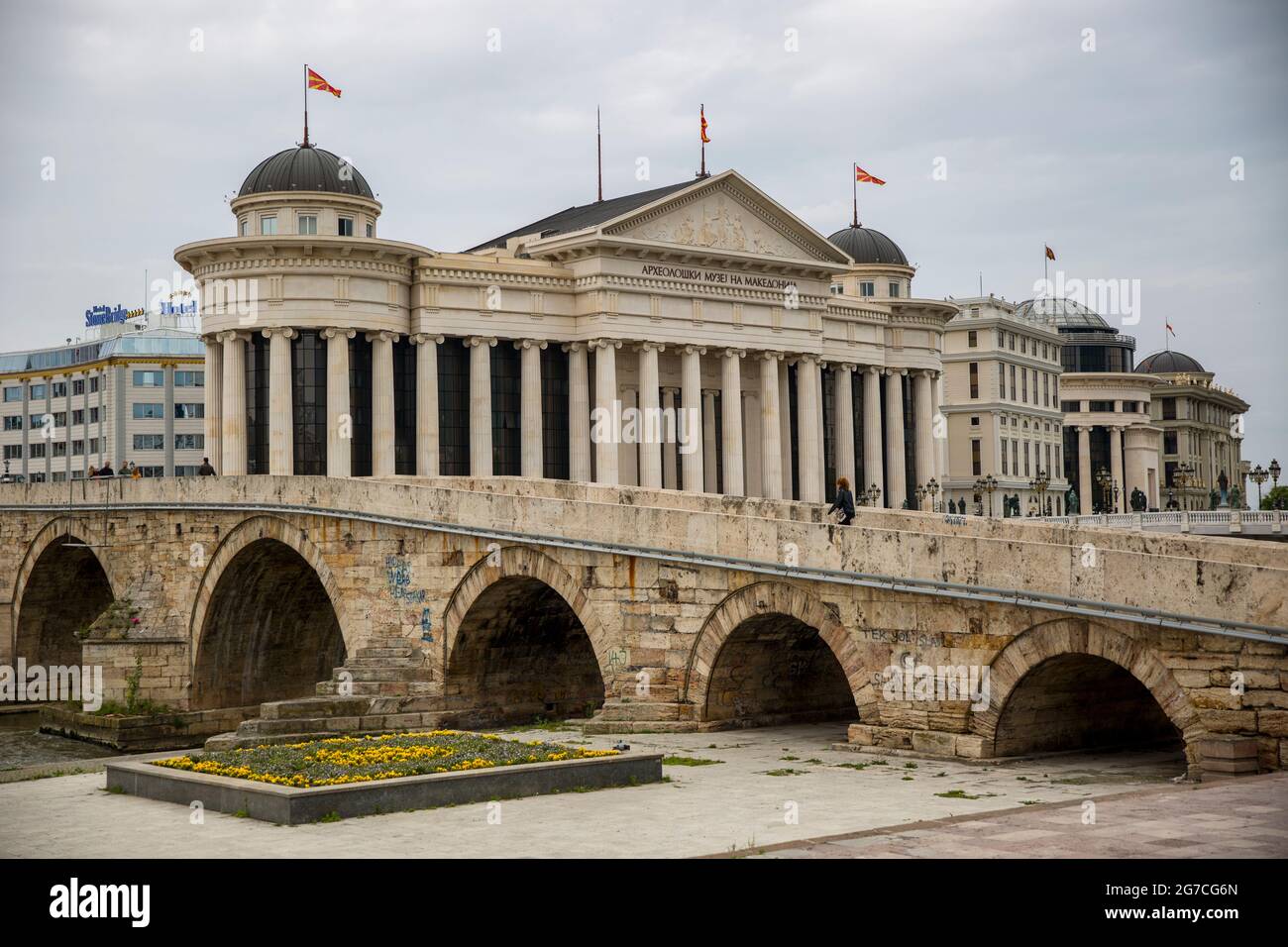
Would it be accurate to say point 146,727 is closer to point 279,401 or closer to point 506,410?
point 279,401

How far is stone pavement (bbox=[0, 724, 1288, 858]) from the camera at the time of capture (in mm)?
14125

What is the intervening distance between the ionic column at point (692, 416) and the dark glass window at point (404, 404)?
11793 millimetres

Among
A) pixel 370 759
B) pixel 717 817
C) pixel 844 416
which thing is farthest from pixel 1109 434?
pixel 717 817

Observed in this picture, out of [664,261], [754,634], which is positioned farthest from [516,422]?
[754,634]

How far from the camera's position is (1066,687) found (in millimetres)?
21250

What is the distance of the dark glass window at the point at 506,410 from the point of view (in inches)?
2408

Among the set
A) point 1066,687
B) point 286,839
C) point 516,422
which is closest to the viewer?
point 286,839

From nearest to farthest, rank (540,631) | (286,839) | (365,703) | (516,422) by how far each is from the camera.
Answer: (286,839) < (365,703) < (540,631) < (516,422)

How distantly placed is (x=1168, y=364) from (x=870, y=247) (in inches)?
2901

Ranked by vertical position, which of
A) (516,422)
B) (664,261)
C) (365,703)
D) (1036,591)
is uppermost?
(664,261)

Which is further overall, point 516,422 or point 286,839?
point 516,422

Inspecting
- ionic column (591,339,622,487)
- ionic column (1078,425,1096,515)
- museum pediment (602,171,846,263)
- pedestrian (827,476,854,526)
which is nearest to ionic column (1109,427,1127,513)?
ionic column (1078,425,1096,515)
